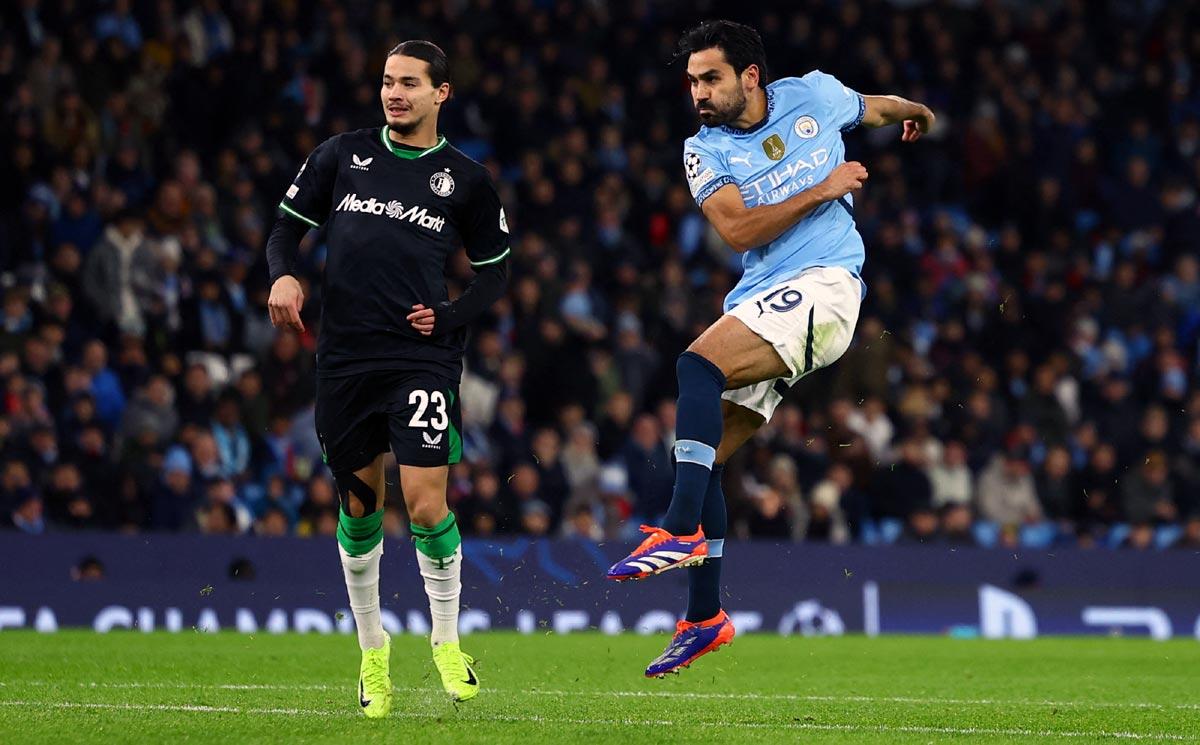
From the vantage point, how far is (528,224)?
1680 centimetres

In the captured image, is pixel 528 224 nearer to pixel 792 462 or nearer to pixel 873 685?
pixel 792 462

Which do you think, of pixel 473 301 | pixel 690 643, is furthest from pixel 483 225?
pixel 690 643

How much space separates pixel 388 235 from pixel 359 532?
1180 mm

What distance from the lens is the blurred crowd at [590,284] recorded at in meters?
13.8

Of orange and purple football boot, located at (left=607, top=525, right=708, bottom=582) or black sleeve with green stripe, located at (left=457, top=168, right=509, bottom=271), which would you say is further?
black sleeve with green stripe, located at (left=457, top=168, right=509, bottom=271)

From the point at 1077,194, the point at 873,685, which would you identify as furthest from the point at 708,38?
the point at 1077,194

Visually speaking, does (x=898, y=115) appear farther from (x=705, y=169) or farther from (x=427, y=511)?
(x=427, y=511)

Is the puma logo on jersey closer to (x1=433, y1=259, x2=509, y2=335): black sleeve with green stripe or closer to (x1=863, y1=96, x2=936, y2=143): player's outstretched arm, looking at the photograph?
(x1=863, y1=96, x2=936, y2=143): player's outstretched arm

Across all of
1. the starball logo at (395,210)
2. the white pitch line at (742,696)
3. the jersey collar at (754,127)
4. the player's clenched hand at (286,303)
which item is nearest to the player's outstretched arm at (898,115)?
the jersey collar at (754,127)

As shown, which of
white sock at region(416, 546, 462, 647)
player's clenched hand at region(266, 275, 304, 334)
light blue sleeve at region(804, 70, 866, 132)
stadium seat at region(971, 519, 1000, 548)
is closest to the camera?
player's clenched hand at region(266, 275, 304, 334)

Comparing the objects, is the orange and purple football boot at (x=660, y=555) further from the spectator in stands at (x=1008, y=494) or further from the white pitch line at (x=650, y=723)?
the spectator in stands at (x=1008, y=494)

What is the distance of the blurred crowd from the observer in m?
13.8

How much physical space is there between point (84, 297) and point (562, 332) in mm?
3850

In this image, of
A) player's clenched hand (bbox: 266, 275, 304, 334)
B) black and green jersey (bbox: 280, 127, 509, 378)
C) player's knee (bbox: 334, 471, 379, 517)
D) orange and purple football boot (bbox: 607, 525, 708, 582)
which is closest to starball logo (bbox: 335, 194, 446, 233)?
black and green jersey (bbox: 280, 127, 509, 378)
